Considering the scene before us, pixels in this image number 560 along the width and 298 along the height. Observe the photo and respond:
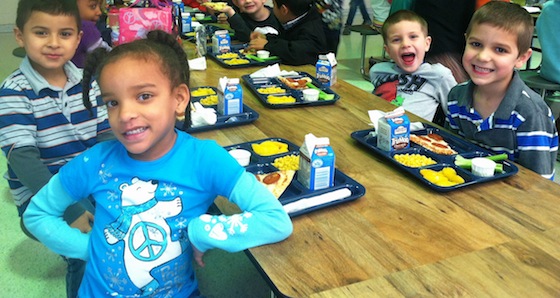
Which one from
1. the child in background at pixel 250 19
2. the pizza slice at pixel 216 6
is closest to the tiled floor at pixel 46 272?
the child in background at pixel 250 19

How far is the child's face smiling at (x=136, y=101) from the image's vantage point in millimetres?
1034

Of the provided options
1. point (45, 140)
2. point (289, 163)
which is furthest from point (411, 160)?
point (45, 140)

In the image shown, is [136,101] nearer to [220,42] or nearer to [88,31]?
[88,31]

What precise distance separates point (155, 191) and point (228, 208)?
20 centimetres

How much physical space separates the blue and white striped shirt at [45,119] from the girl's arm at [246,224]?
60cm

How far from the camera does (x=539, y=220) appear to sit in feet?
3.73

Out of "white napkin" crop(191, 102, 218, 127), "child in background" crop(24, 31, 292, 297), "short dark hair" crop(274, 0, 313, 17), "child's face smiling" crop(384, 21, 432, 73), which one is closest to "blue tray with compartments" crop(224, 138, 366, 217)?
"child in background" crop(24, 31, 292, 297)

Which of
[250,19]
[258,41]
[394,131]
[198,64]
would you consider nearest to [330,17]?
A: [258,41]

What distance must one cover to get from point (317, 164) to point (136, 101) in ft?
1.52

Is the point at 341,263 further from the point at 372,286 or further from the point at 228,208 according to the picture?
the point at 228,208

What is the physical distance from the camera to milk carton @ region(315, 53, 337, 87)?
7.11ft

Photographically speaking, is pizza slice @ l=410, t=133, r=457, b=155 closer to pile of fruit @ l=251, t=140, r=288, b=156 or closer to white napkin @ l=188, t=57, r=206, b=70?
pile of fruit @ l=251, t=140, r=288, b=156

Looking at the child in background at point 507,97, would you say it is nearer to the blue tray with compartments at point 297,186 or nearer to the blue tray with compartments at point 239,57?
the blue tray with compartments at point 297,186

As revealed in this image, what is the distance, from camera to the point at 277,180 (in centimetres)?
127
